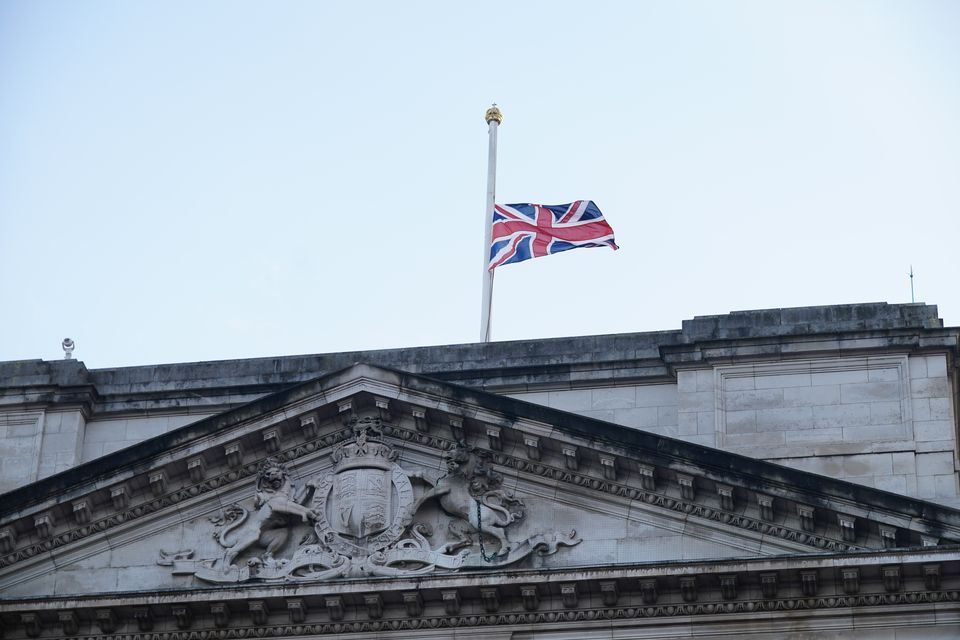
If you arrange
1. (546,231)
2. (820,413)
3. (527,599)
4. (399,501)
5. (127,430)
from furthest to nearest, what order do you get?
(546,231)
(127,430)
(820,413)
(399,501)
(527,599)

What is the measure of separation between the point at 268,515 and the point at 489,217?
11.5 meters

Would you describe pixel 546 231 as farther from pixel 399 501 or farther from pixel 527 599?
pixel 527 599

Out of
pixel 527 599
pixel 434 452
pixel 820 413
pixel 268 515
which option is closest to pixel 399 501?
pixel 434 452

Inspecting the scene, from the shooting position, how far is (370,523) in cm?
4072

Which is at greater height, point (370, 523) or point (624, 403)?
point (624, 403)

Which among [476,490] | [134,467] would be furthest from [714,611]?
[134,467]

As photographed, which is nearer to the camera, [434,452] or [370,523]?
[370,523]

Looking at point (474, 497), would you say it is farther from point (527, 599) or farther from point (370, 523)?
point (527, 599)

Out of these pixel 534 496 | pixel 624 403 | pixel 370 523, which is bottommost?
pixel 370 523

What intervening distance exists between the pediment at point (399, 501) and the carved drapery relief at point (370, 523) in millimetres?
31

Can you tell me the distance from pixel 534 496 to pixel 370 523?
8.45 ft

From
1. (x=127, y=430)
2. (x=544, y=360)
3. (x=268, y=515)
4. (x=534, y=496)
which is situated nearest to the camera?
(x=534, y=496)

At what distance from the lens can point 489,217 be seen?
51.0 meters

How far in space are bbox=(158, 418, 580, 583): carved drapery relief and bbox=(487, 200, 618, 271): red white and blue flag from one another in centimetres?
886
